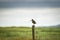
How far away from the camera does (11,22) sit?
2820 millimetres

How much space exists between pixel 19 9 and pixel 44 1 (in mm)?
508

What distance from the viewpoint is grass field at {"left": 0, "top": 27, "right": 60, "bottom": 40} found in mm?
2758

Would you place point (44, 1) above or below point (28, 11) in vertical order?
above

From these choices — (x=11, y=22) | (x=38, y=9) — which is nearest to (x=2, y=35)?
(x=11, y=22)

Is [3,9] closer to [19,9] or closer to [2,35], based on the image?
[19,9]

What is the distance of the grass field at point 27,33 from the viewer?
276 cm

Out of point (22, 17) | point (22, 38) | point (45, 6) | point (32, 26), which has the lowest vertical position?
point (22, 38)

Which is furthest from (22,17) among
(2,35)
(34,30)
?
(2,35)

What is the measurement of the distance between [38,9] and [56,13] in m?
0.35

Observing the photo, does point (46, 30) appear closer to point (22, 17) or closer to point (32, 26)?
point (32, 26)

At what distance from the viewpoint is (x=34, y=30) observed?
9.09 feet

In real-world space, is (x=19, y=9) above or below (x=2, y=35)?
above

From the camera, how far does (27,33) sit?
278 cm

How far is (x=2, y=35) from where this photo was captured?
2803 mm
